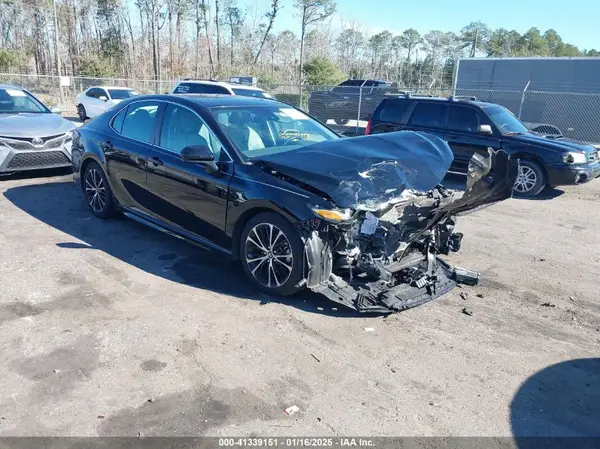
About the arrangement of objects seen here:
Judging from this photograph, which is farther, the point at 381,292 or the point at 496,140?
the point at 496,140

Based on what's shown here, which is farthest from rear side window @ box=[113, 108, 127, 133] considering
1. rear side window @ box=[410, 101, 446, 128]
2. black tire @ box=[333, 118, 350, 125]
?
black tire @ box=[333, 118, 350, 125]

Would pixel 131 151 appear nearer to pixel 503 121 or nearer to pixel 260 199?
pixel 260 199

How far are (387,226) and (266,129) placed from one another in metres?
1.75

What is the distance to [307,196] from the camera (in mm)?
4051

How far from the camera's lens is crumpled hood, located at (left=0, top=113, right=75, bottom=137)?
8227mm

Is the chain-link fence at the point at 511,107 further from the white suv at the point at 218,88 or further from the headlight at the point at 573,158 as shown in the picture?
the headlight at the point at 573,158

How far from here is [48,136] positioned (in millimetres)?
8516

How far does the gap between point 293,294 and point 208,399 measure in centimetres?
155

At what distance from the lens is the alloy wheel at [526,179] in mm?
9328

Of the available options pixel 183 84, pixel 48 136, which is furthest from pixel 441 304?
pixel 183 84

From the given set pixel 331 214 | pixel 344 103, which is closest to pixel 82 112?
pixel 344 103

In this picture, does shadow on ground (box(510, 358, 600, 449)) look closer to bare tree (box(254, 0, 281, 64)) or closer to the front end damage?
the front end damage

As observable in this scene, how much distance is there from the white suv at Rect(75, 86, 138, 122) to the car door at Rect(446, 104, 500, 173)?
47.4 ft

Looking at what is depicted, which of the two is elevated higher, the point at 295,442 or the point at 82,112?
the point at 82,112
